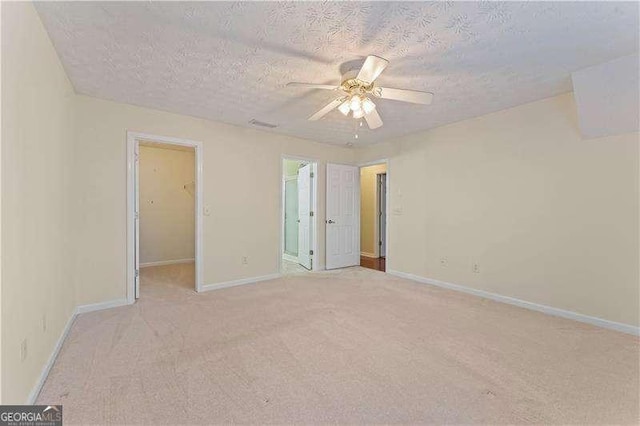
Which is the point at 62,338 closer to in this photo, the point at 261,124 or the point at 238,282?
the point at 238,282

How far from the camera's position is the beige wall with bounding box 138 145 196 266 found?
5.75 metres

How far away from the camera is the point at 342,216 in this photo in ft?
18.2

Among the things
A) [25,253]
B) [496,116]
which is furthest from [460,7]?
[25,253]

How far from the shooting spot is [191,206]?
629 centimetres

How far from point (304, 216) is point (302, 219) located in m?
0.11

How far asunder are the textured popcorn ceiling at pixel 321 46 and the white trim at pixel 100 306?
236 cm

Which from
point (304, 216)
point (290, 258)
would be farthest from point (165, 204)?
point (304, 216)

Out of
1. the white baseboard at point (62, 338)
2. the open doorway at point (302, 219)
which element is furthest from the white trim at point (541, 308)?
the white baseboard at point (62, 338)

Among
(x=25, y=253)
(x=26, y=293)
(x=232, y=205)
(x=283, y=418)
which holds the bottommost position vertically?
(x=283, y=418)

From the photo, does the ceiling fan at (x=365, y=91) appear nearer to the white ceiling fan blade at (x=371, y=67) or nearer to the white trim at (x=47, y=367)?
the white ceiling fan blade at (x=371, y=67)

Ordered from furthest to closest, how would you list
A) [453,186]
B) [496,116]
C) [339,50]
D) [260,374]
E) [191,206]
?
[191,206] < [453,186] < [496,116] < [339,50] < [260,374]

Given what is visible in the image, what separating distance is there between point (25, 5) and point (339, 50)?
1.92 metres

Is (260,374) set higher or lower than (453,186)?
lower

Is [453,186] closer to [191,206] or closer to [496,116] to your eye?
[496,116]
